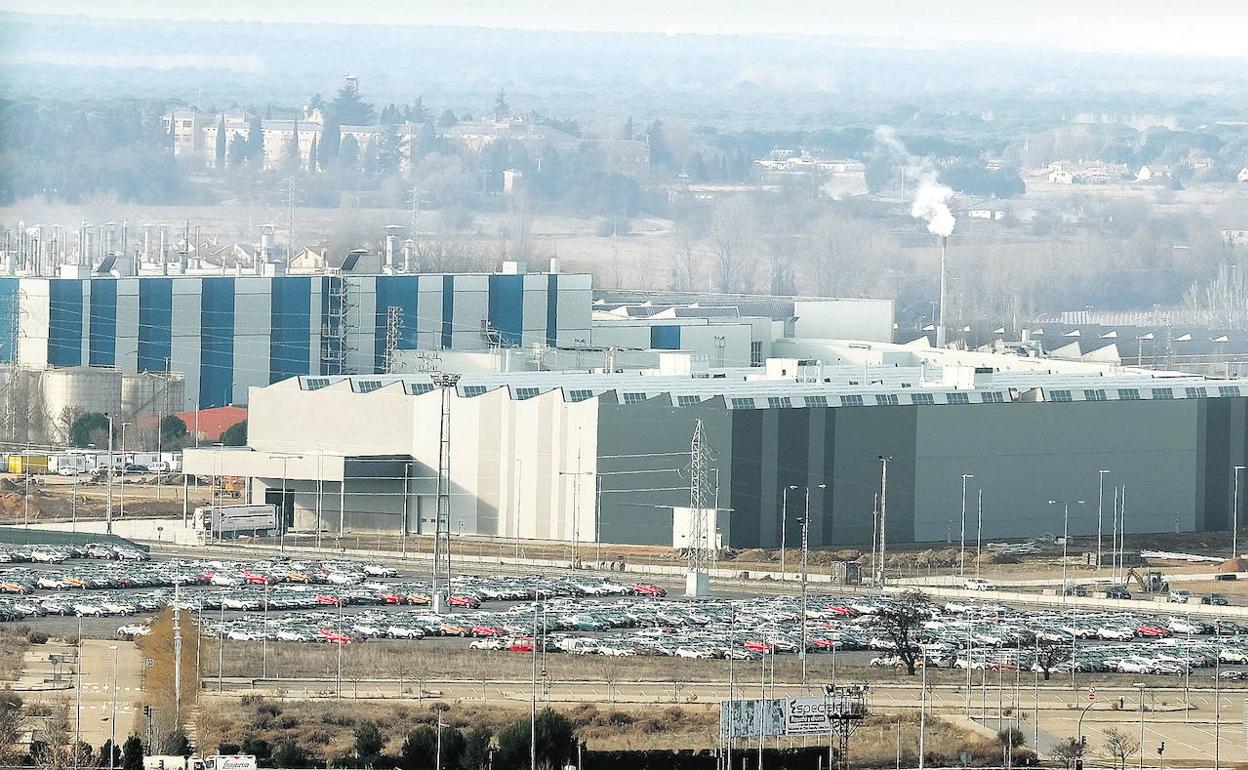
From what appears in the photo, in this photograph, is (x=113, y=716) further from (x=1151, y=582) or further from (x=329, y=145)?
(x=329, y=145)

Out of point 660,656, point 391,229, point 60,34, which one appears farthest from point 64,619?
point 60,34

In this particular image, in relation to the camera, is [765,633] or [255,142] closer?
[765,633]

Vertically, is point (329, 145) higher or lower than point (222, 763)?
higher

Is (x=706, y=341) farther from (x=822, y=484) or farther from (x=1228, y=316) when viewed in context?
(x=1228, y=316)

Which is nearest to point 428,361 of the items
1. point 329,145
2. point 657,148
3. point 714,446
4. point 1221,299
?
point 714,446

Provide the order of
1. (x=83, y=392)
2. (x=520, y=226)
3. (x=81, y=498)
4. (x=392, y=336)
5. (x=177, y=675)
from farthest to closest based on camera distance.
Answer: (x=520, y=226) → (x=392, y=336) → (x=83, y=392) → (x=81, y=498) → (x=177, y=675)

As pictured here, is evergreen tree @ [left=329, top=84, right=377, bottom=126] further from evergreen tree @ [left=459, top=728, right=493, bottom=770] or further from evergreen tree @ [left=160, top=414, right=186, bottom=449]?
evergreen tree @ [left=459, top=728, right=493, bottom=770]

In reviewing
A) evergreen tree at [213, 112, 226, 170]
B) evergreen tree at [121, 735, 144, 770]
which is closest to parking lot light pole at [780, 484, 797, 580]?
evergreen tree at [121, 735, 144, 770]

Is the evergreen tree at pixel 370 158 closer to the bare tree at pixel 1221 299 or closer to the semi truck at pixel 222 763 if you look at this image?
the bare tree at pixel 1221 299
